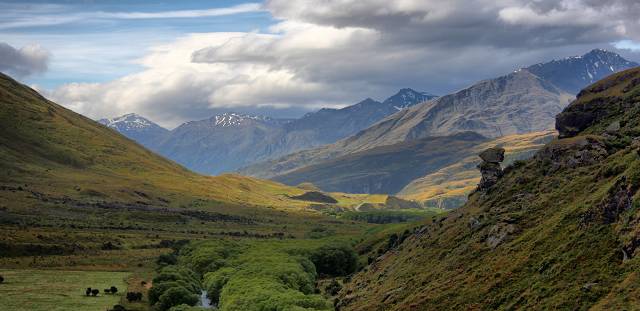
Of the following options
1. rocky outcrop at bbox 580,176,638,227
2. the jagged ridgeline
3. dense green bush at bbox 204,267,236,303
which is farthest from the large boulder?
dense green bush at bbox 204,267,236,303

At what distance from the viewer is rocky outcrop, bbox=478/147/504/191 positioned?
507 feet

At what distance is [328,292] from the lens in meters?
157

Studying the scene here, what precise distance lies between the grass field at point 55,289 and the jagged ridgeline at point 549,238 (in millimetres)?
50949

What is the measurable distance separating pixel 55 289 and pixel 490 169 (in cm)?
10305

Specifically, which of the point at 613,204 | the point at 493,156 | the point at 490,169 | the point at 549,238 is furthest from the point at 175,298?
the point at 493,156

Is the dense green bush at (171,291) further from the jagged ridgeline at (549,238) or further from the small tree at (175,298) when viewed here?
the jagged ridgeline at (549,238)

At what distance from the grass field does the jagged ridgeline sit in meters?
50.9

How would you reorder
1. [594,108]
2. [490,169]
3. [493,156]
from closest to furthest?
1. [594,108]
2. [490,169]
3. [493,156]

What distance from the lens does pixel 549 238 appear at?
9700 centimetres

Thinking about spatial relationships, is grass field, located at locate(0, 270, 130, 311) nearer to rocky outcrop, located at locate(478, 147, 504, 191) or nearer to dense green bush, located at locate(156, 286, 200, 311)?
dense green bush, located at locate(156, 286, 200, 311)

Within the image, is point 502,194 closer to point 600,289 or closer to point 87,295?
point 600,289

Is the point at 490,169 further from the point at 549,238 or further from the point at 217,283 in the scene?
the point at 217,283

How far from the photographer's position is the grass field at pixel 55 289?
4675 inches

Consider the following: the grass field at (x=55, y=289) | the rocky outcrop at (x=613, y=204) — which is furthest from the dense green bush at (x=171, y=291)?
the rocky outcrop at (x=613, y=204)
